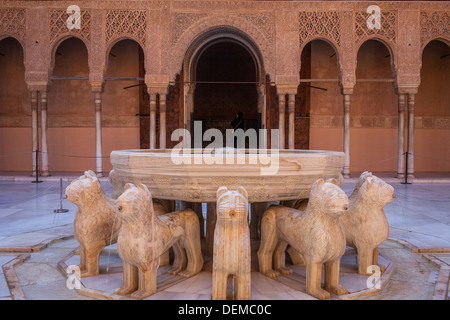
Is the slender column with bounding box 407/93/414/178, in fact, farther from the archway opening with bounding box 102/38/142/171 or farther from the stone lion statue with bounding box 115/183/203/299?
the stone lion statue with bounding box 115/183/203/299

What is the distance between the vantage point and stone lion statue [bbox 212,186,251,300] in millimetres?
2477

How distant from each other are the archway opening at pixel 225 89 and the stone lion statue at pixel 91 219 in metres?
14.7

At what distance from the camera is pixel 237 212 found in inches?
96.5

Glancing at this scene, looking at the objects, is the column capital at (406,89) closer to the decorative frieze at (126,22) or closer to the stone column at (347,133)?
the stone column at (347,133)

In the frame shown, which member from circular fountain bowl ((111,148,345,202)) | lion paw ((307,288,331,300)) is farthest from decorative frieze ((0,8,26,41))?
lion paw ((307,288,331,300))

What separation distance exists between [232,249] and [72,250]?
A: 2.21m

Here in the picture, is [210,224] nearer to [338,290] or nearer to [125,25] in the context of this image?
[338,290]

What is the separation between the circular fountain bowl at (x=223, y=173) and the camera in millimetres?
2842

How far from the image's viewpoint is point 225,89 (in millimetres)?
18453

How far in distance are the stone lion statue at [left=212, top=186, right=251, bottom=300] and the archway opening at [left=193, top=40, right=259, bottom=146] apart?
1526 cm

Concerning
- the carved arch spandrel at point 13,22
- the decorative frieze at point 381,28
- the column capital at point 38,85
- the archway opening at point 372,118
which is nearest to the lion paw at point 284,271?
→ the decorative frieze at point 381,28
